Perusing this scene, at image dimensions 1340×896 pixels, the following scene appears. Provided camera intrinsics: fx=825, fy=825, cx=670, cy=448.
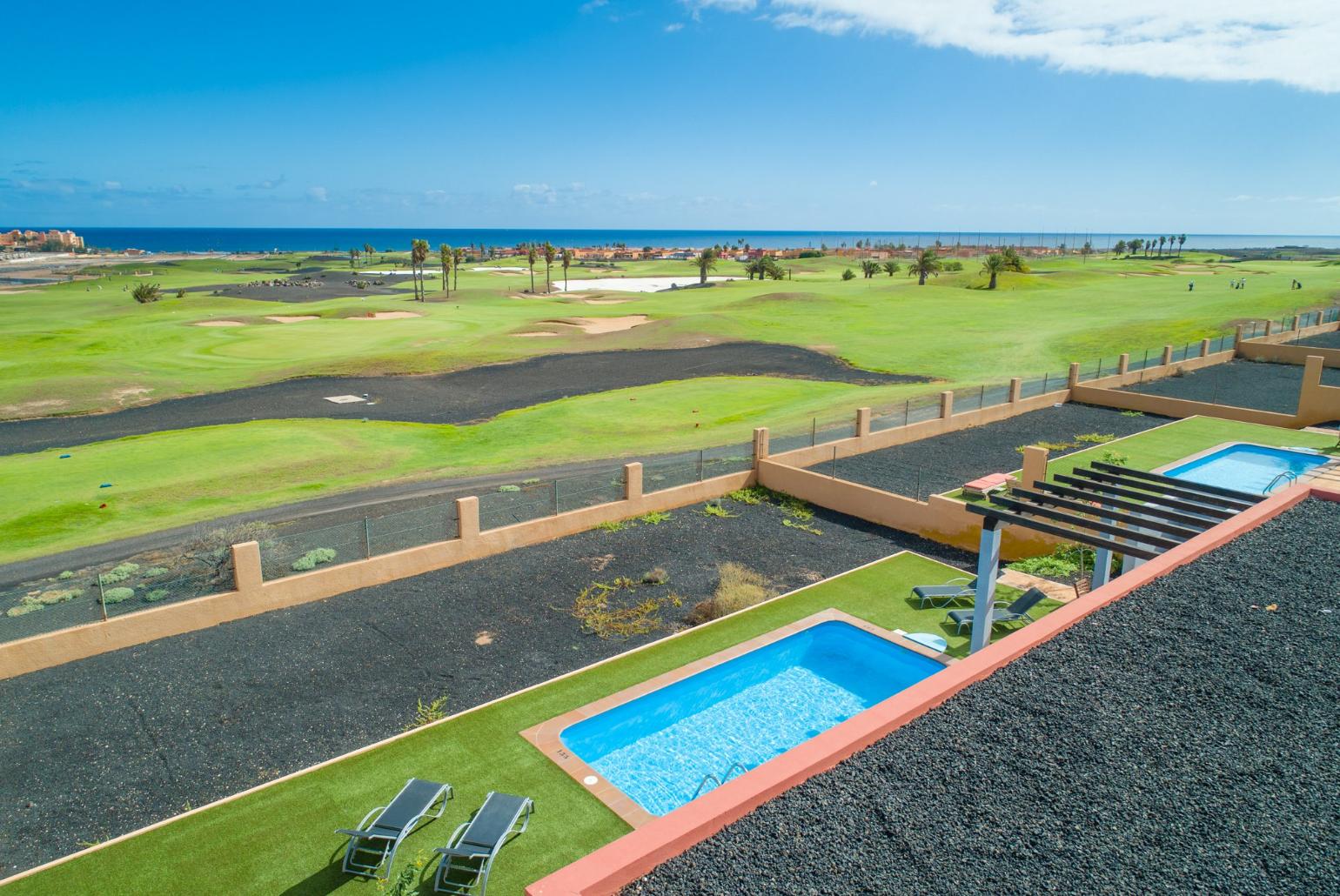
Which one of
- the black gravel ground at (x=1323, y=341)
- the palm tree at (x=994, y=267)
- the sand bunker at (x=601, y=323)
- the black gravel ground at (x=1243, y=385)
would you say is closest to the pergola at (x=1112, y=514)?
the black gravel ground at (x=1243, y=385)

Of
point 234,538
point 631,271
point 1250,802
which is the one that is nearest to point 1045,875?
point 1250,802

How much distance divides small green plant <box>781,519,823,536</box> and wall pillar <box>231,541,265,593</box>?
13284 mm

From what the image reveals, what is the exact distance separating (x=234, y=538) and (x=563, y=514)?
7879 mm

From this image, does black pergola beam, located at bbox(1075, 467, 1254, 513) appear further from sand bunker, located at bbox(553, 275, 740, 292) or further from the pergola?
sand bunker, located at bbox(553, 275, 740, 292)

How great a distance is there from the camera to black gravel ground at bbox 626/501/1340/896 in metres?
6.03

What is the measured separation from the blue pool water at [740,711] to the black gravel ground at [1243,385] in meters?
28.2

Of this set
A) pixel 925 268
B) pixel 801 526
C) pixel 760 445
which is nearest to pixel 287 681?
pixel 801 526

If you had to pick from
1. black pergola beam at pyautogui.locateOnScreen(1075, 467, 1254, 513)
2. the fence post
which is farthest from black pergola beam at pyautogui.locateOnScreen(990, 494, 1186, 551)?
the fence post

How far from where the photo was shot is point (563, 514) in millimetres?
22000

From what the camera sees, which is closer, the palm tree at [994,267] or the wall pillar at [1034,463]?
the wall pillar at [1034,463]

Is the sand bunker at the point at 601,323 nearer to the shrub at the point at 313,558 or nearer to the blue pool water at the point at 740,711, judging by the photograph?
the shrub at the point at 313,558

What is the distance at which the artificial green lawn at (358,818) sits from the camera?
1002cm

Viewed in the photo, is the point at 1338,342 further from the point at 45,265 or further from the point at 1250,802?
the point at 45,265

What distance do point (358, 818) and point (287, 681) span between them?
4652 millimetres
